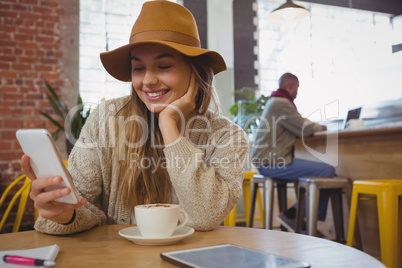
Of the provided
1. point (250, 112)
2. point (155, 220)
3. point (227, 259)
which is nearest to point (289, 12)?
point (250, 112)

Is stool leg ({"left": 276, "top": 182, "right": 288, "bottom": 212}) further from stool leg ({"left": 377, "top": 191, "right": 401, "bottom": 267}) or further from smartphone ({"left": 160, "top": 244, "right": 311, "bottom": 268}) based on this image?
smartphone ({"left": 160, "top": 244, "right": 311, "bottom": 268})

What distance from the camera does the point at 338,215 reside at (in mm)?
2855

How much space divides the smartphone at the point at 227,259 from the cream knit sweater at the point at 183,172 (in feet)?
1.01

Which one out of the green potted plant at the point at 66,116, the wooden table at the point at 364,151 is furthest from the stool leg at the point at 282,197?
the green potted plant at the point at 66,116

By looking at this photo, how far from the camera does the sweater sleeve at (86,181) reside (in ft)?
2.98

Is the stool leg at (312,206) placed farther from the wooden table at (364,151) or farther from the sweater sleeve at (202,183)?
the sweater sleeve at (202,183)

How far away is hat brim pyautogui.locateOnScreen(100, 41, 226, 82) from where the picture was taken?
1.13 metres

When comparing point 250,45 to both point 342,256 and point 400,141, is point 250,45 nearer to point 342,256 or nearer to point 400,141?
point 400,141

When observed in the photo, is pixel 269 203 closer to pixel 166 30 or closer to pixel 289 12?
pixel 166 30

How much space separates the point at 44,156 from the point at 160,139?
63cm

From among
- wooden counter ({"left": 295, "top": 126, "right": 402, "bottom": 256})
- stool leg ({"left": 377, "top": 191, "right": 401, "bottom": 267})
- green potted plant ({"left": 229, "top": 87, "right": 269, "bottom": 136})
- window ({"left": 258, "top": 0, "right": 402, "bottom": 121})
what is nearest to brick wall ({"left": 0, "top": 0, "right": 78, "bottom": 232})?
green potted plant ({"left": 229, "top": 87, "right": 269, "bottom": 136})

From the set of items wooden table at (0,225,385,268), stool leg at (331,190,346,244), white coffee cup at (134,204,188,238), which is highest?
white coffee cup at (134,204,188,238)

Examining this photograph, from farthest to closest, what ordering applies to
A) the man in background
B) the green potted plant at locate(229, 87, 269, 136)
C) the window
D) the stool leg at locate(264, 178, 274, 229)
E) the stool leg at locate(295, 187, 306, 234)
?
the window
the green potted plant at locate(229, 87, 269, 136)
the stool leg at locate(264, 178, 274, 229)
the man in background
the stool leg at locate(295, 187, 306, 234)

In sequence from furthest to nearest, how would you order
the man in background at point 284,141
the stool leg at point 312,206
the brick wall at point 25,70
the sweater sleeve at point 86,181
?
the brick wall at point 25,70
the man in background at point 284,141
the stool leg at point 312,206
the sweater sleeve at point 86,181
